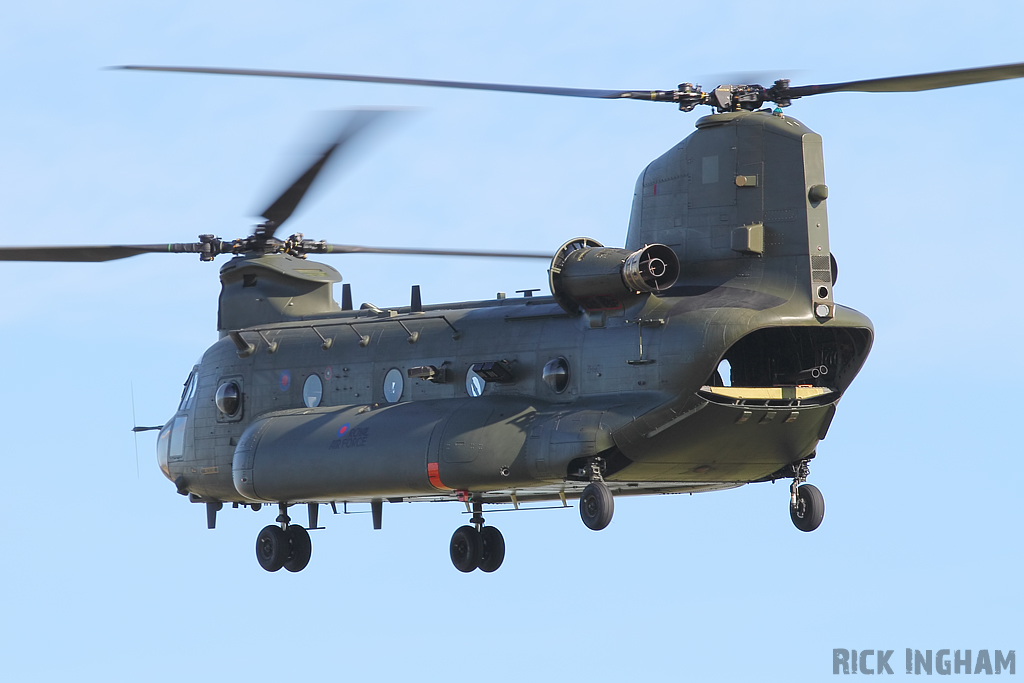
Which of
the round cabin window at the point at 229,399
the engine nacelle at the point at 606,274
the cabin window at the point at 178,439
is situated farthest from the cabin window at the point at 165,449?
the engine nacelle at the point at 606,274

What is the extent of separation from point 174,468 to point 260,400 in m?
3.29

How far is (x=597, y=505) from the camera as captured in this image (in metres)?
25.5

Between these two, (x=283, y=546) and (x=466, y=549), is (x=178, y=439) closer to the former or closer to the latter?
(x=283, y=546)

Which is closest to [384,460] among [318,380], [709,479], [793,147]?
[318,380]

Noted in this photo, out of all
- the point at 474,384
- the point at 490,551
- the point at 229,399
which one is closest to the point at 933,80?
the point at 474,384

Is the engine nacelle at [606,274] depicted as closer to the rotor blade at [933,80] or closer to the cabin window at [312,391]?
the rotor blade at [933,80]

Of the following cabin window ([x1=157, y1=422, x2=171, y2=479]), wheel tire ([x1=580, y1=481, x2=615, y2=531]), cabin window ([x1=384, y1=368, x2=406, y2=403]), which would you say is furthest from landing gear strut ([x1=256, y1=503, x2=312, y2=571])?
wheel tire ([x1=580, y1=481, x2=615, y2=531])

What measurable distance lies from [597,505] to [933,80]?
8.30 metres

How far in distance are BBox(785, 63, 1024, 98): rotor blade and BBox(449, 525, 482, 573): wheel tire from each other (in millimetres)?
10981

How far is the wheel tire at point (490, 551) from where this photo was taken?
30703mm

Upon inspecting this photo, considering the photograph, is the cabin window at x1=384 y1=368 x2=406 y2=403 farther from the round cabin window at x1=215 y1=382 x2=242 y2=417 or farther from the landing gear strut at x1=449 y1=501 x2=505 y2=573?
the round cabin window at x1=215 y1=382 x2=242 y2=417

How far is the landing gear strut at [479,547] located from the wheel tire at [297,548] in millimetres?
4366

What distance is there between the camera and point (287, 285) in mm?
33875

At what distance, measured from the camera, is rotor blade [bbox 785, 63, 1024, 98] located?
22312 millimetres
